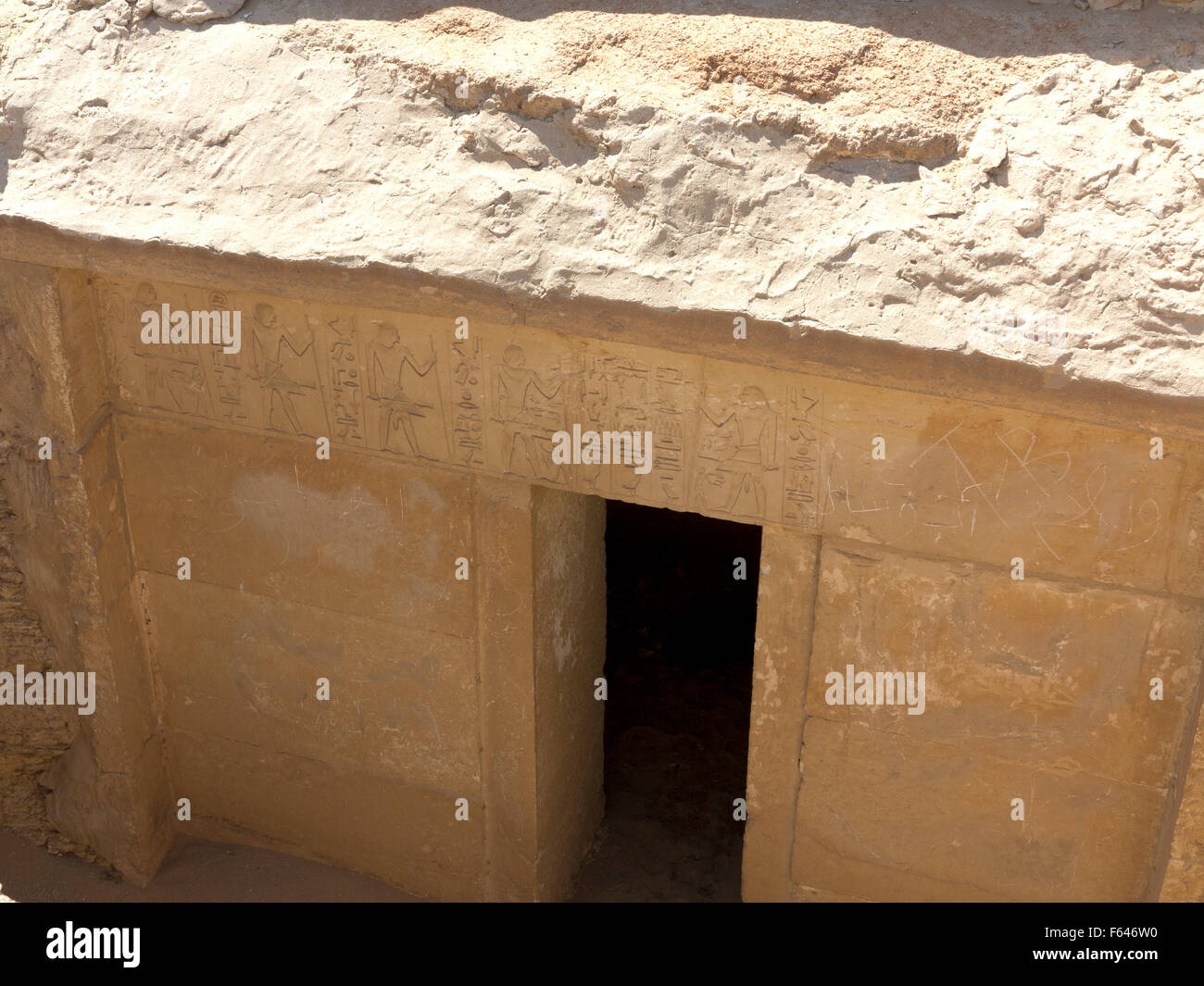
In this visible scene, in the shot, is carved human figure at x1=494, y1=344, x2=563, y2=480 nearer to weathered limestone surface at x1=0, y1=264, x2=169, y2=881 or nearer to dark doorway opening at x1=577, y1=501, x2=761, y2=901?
weathered limestone surface at x1=0, y1=264, x2=169, y2=881

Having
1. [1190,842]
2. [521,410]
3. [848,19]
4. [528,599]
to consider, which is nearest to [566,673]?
[528,599]

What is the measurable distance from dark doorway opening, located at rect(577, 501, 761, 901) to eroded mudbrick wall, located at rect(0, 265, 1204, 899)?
0.25m

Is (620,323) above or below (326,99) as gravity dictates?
below

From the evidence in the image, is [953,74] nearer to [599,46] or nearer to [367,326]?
[599,46]

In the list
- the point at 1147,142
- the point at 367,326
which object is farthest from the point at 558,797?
the point at 1147,142

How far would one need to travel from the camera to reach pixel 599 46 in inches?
153

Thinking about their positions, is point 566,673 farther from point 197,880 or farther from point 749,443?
point 197,880

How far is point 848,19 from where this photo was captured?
12.7ft

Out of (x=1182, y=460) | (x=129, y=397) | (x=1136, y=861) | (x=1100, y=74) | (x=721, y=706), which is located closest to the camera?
(x=1182, y=460)

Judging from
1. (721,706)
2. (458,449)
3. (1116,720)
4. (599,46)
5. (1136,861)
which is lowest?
(721,706)

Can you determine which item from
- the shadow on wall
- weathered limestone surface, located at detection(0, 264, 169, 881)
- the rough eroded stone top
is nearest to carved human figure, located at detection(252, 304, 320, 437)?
the rough eroded stone top

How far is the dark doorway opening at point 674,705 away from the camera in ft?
16.3

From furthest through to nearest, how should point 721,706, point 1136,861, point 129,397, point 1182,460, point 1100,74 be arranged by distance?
point 721,706, point 129,397, point 1136,861, point 1100,74, point 1182,460

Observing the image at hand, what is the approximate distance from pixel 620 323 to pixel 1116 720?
1.76m
